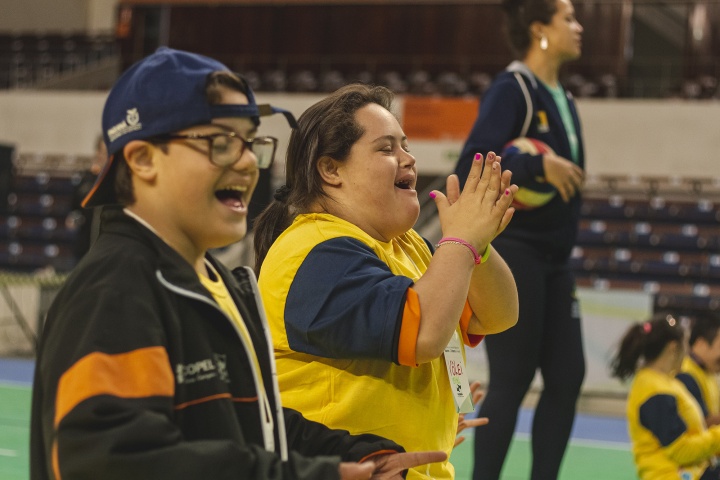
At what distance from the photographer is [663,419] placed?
13.1 feet

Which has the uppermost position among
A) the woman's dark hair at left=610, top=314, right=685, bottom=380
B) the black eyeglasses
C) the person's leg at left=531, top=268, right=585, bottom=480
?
the black eyeglasses

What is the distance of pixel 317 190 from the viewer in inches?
79.6

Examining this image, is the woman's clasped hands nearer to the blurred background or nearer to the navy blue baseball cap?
the navy blue baseball cap

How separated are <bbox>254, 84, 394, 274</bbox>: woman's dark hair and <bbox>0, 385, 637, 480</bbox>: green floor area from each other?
2.60m

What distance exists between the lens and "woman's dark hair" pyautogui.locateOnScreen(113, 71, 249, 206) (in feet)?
4.45

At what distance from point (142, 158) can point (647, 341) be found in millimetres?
3286

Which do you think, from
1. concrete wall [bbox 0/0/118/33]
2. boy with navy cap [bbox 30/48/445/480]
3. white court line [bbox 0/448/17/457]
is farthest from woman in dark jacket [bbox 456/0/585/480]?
concrete wall [bbox 0/0/118/33]

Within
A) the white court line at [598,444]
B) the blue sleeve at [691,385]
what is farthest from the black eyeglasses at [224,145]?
the white court line at [598,444]

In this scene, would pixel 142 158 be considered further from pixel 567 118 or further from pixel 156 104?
pixel 567 118

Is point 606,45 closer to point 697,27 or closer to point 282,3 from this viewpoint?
point 697,27

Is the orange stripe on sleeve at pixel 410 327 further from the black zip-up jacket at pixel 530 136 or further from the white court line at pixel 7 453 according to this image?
the white court line at pixel 7 453

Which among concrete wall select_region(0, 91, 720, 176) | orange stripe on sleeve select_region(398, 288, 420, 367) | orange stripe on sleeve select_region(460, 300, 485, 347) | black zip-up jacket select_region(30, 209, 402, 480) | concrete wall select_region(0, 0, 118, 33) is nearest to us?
black zip-up jacket select_region(30, 209, 402, 480)

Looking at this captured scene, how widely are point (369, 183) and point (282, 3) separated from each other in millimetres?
15083

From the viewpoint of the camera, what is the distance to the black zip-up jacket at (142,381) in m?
1.18
